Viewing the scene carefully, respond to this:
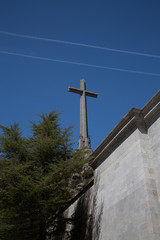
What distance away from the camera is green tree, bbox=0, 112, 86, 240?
9.05m

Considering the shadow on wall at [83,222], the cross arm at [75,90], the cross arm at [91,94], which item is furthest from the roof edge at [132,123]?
the cross arm at [91,94]

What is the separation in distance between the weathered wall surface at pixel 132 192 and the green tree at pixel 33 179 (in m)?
1.53

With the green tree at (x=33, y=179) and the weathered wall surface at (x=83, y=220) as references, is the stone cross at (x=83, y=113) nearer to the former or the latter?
the weathered wall surface at (x=83, y=220)

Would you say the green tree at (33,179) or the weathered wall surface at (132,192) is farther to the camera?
the green tree at (33,179)

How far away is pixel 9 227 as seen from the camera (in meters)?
8.80

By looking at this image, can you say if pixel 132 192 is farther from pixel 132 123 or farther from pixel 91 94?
pixel 91 94

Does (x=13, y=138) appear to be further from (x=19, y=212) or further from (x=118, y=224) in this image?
(x=118, y=224)

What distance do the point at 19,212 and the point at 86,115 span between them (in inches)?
529

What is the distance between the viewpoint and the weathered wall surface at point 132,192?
701 centimetres

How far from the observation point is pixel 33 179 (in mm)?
9758

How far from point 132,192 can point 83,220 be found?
171 inches

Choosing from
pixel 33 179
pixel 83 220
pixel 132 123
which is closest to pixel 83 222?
pixel 83 220

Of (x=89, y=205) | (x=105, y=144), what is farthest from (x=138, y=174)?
(x=89, y=205)

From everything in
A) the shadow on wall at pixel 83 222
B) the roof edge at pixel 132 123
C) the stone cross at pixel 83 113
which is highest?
the stone cross at pixel 83 113
